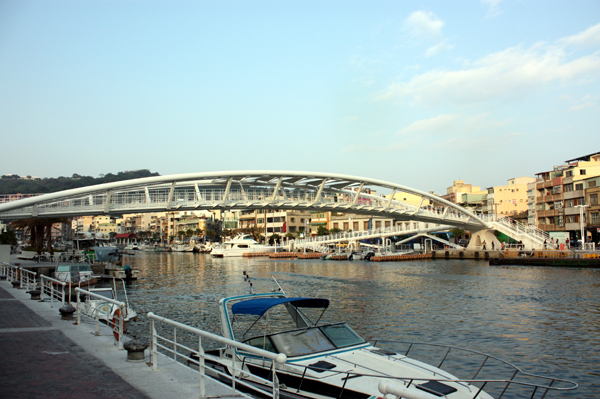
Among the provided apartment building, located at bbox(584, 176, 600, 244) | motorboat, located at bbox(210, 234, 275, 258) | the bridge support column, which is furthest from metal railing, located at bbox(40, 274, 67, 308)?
motorboat, located at bbox(210, 234, 275, 258)

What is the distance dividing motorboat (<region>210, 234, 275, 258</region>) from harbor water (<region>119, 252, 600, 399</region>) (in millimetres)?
61170

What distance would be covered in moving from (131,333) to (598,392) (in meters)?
15.1

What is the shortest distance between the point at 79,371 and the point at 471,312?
19.2 metres

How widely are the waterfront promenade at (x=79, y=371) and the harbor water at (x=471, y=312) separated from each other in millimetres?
6118

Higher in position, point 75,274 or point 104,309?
point 104,309

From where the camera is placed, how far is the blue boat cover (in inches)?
409

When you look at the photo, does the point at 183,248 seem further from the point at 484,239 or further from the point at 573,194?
the point at 573,194

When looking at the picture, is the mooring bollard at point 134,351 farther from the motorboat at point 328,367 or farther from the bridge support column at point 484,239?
the bridge support column at point 484,239

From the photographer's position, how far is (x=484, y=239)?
3196 inches

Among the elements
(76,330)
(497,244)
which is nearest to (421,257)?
(497,244)

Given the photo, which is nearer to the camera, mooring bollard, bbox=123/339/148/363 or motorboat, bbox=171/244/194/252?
mooring bollard, bbox=123/339/148/363

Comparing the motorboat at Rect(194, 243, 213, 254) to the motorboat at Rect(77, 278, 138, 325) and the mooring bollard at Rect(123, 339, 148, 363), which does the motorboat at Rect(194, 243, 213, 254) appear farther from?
the mooring bollard at Rect(123, 339, 148, 363)

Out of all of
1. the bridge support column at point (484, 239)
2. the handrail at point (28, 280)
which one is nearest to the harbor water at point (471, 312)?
the handrail at point (28, 280)

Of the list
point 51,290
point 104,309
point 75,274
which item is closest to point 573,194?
point 75,274
